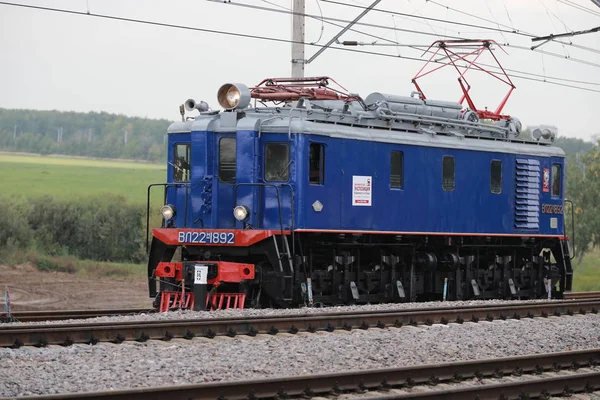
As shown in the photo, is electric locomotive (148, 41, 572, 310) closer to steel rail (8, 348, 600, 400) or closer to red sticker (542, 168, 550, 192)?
red sticker (542, 168, 550, 192)

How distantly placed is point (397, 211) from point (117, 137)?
94274 mm

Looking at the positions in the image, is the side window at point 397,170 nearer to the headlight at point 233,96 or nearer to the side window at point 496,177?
the side window at point 496,177

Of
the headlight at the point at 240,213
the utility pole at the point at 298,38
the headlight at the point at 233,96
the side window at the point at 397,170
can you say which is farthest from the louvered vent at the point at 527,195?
the headlight at the point at 240,213

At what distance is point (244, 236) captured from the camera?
696 inches

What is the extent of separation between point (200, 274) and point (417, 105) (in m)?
6.83

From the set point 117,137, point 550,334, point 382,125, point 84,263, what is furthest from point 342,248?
point 117,137

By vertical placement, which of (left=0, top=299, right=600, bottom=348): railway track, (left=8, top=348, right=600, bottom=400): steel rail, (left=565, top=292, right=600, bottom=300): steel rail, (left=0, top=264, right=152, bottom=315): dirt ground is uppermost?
(left=0, top=299, right=600, bottom=348): railway track

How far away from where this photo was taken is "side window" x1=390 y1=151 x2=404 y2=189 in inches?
789

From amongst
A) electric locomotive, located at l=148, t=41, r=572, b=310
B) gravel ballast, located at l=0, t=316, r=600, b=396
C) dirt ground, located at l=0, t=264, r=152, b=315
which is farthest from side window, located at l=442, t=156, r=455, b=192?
dirt ground, located at l=0, t=264, r=152, b=315

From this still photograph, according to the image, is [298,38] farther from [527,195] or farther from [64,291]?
[64,291]

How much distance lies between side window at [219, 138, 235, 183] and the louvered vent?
7.82 m

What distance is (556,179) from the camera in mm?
24562

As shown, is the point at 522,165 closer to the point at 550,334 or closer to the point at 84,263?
the point at 550,334

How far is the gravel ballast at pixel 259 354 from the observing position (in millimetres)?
10625
